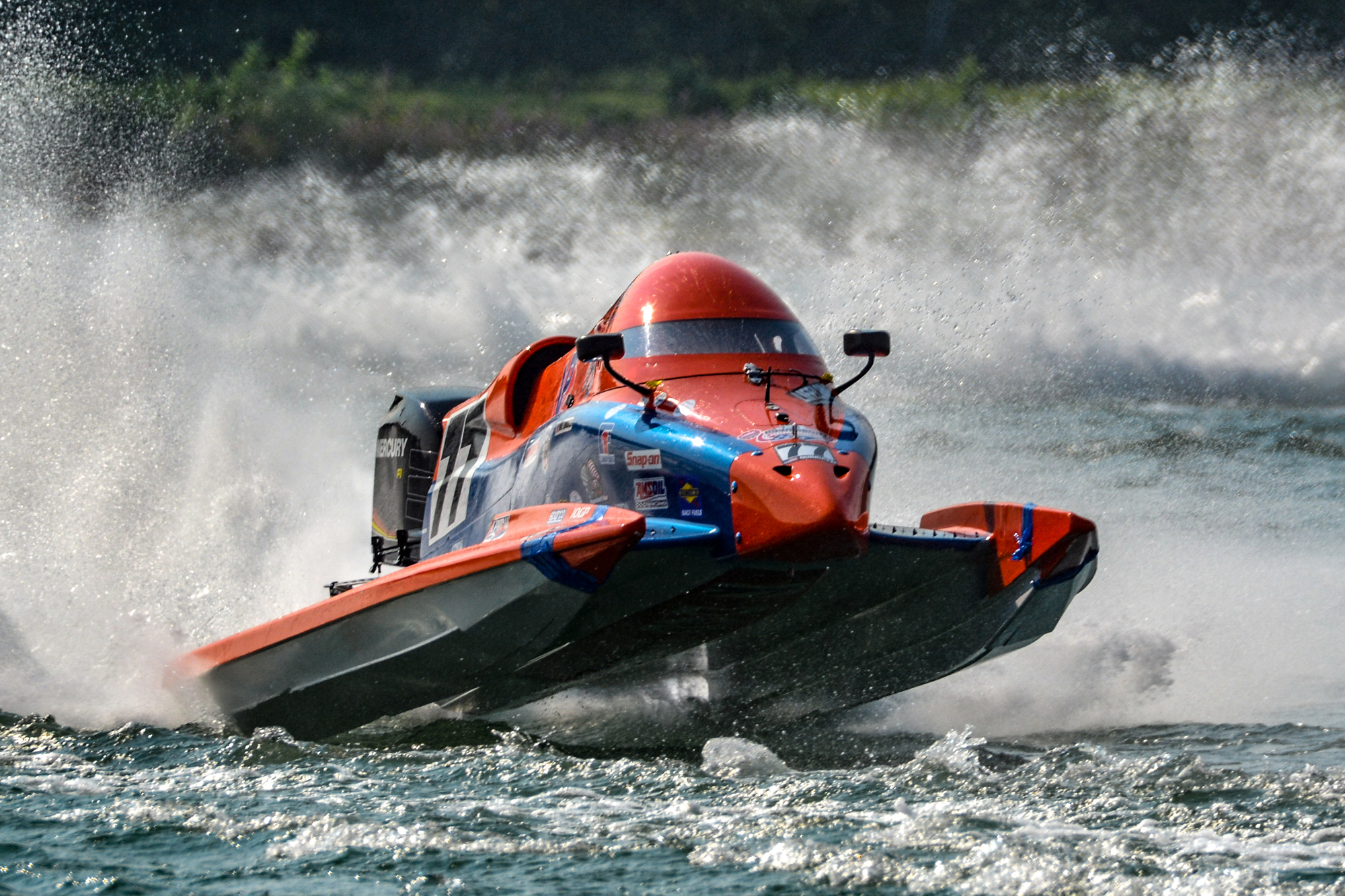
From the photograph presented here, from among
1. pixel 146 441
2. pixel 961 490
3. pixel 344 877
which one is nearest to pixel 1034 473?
pixel 961 490

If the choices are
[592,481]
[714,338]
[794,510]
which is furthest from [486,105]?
[794,510]

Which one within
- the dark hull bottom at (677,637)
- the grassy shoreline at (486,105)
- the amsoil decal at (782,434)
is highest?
the grassy shoreline at (486,105)

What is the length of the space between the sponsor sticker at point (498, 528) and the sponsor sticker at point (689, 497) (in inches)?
43.2

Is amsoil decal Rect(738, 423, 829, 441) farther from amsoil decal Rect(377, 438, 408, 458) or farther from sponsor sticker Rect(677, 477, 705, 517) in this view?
amsoil decal Rect(377, 438, 408, 458)

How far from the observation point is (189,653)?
8.58 meters

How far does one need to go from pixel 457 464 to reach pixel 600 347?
6.94ft

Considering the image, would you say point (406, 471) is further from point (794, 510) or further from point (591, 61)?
point (591, 61)

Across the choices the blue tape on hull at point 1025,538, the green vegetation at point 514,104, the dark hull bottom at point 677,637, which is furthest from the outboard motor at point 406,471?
the green vegetation at point 514,104

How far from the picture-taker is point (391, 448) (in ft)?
34.0

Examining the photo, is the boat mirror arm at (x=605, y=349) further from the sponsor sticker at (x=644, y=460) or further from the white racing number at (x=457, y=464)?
the white racing number at (x=457, y=464)

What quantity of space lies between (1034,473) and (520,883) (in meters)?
11.4

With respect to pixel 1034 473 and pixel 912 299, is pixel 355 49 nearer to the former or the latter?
pixel 912 299

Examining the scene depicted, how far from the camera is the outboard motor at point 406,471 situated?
10148 mm

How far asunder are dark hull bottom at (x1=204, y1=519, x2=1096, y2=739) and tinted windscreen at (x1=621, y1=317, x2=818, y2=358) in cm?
133
